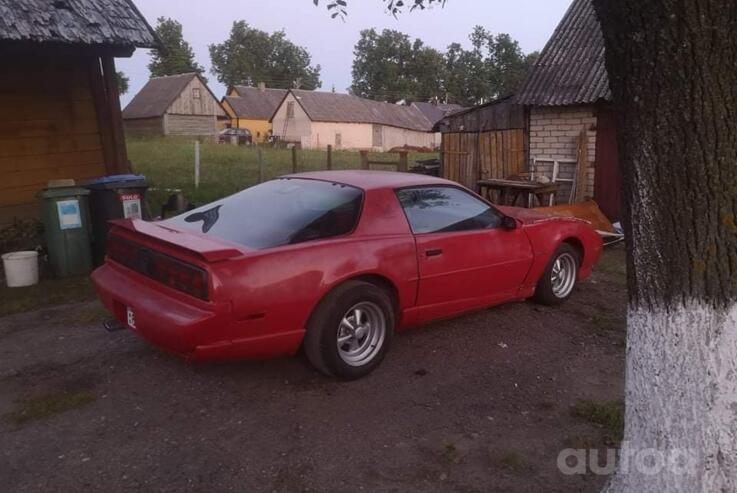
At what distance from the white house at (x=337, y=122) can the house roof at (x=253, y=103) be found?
22.1 feet

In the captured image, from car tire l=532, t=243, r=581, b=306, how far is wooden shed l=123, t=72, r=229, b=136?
47.2 meters

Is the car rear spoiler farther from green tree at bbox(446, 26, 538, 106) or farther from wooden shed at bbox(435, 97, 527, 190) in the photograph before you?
green tree at bbox(446, 26, 538, 106)

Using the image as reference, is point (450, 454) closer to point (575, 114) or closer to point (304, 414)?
point (304, 414)

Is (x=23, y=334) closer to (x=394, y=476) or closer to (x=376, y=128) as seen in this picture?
(x=394, y=476)

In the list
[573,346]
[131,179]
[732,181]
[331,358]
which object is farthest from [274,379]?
[131,179]

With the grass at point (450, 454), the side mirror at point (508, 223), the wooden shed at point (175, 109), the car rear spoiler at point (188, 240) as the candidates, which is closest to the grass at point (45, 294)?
the car rear spoiler at point (188, 240)

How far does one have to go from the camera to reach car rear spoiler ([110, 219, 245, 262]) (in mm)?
3486

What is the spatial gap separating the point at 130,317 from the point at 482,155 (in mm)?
11053

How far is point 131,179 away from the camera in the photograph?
24.5ft

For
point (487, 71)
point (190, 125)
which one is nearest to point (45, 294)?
point (190, 125)

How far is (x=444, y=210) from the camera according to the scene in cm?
479

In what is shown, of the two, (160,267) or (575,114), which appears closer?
(160,267)

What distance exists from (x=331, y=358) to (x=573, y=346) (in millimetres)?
2097

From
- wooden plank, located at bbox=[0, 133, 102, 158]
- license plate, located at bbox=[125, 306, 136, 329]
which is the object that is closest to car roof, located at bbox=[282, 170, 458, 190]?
license plate, located at bbox=[125, 306, 136, 329]
